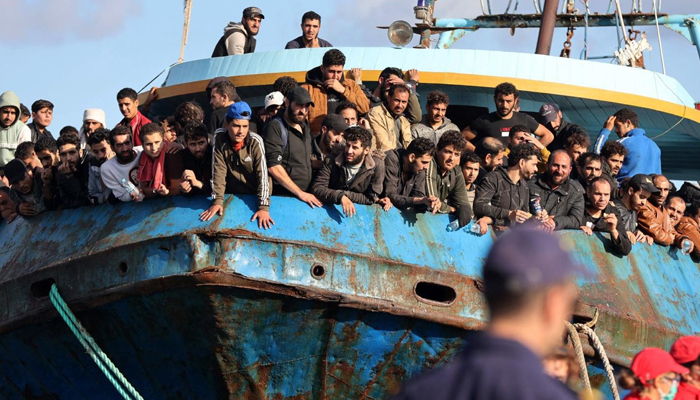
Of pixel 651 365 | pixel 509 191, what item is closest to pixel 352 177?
pixel 509 191

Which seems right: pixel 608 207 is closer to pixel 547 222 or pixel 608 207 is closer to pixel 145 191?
Answer: pixel 547 222

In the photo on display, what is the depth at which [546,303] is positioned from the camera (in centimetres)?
285

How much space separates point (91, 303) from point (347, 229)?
1811 mm

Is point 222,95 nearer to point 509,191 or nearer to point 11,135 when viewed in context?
point 509,191

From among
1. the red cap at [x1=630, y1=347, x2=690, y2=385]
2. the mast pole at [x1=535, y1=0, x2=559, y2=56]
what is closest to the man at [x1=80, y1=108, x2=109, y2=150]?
the red cap at [x1=630, y1=347, x2=690, y2=385]

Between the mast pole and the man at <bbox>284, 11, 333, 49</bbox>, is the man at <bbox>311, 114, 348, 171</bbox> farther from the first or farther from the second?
the mast pole

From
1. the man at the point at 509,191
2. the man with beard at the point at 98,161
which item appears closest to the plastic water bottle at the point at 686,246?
the man at the point at 509,191

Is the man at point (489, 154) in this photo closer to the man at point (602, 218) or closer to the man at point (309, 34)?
the man at point (602, 218)

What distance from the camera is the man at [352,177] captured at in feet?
24.9

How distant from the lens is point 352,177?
25.3 feet

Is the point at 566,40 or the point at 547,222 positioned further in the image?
the point at 566,40

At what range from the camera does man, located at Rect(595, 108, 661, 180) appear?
10469 mm

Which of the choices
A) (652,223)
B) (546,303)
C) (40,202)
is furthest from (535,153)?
(546,303)

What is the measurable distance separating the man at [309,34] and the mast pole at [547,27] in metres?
3.39
